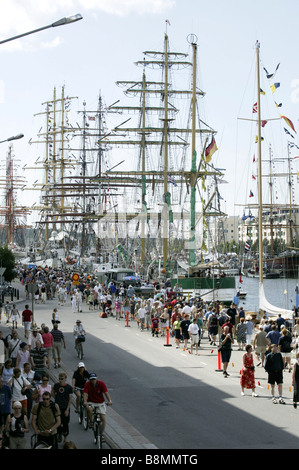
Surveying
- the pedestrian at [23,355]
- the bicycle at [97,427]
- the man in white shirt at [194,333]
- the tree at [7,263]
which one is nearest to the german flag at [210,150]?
the tree at [7,263]

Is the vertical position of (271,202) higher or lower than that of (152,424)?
higher

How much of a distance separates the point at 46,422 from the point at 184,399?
229 inches

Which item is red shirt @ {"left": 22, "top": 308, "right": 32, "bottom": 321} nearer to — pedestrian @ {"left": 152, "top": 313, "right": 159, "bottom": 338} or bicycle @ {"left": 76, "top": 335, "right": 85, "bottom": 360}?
bicycle @ {"left": 76, "top": 335, "right": 85, "bottom": 360}

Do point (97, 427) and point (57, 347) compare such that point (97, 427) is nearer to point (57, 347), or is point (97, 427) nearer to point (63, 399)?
point (63, 399)

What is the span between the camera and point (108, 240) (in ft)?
302

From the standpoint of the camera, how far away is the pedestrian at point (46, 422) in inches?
378

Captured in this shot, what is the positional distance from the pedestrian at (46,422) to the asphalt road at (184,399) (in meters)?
1.54

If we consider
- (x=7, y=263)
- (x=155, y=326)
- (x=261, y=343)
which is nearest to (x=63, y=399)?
(x=261, y=343)

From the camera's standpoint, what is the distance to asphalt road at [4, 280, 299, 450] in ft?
38.5

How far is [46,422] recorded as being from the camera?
9.75m

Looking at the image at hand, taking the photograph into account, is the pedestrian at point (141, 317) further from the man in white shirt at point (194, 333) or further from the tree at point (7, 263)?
the tree at point (7, 263)

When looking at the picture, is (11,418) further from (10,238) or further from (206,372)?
(10,238)
